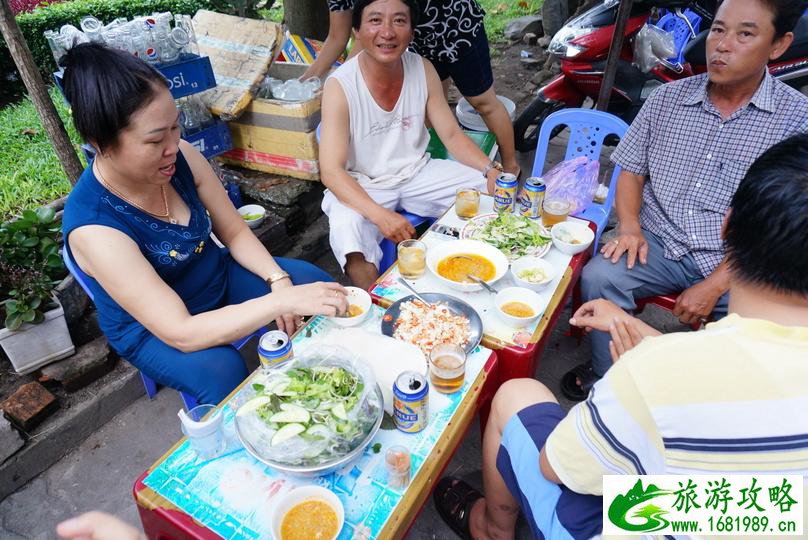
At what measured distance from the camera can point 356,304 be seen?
6.68ft

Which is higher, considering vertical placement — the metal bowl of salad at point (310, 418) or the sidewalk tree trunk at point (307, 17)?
the sidewalk tree trunk at point (307, 17)

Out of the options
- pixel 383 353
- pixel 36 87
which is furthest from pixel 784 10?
pixel 36 87

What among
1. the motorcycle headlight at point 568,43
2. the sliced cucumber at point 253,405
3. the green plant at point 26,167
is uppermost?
the motorcycle headlight at point 568,43

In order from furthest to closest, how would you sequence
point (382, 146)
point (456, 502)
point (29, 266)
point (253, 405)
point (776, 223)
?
point (382, 146) → point (29, 266) → point (456, 502) → point (253, 405) → point (776, 223)

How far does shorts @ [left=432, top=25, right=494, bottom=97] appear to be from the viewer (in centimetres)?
384

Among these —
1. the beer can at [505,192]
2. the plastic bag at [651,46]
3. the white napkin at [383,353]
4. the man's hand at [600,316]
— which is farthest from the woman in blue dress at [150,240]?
the plastic bag at [651,46]

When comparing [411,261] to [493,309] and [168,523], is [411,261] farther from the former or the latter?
[168,523]

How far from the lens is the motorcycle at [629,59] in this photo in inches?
175

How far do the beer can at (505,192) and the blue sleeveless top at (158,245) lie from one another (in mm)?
1489

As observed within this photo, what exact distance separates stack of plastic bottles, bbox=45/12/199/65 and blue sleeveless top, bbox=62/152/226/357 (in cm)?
140

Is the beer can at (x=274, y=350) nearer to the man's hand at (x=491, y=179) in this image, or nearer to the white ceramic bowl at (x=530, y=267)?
the white ceramic bowl at (x=530, y=267)

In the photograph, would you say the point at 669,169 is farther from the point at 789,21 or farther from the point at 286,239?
the point at 286,239

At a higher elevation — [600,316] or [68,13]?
[68,13]

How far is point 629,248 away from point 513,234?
72 cm
